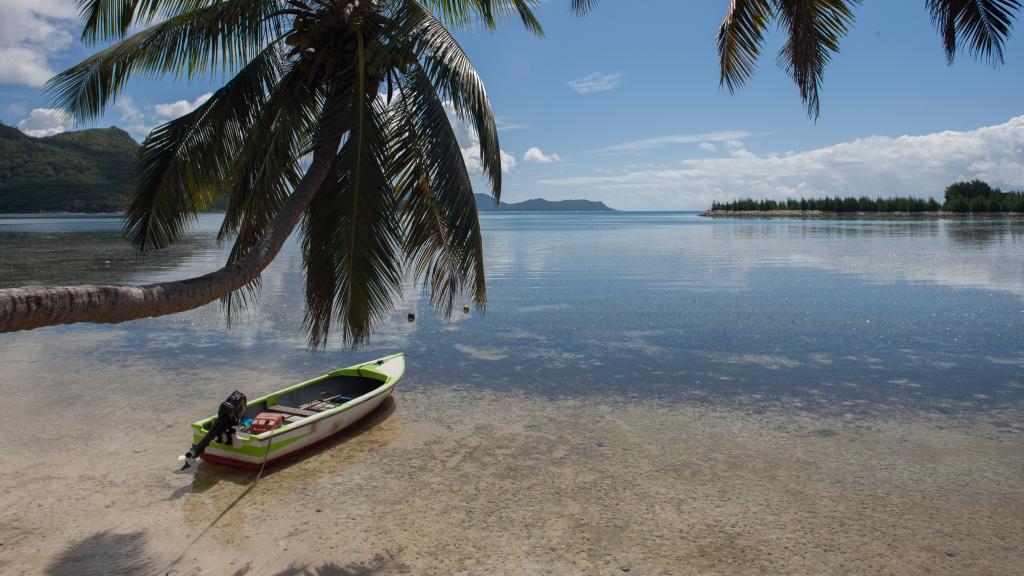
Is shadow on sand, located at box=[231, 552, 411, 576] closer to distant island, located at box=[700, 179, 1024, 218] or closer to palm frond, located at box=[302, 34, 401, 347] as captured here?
palm frond, located at box=[302, 34, 401, 347]

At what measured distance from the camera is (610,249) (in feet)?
149

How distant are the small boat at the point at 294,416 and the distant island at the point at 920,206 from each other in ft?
303

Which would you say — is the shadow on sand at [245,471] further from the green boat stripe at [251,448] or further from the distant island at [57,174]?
the distant island at [57,174]

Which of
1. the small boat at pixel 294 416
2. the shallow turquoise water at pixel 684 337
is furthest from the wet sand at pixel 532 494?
the shallow turquoise water at pixel 684 337

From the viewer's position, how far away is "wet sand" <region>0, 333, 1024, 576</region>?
5926mm

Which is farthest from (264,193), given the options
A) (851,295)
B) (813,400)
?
(851,295)

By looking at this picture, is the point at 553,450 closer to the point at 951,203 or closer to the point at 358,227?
the point at 358,227

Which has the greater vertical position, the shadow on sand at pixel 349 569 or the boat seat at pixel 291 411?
the boat seat at pixel 291 411

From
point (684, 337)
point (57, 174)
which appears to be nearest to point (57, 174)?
point (57, 174)

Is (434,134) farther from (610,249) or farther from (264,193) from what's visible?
(610,249)

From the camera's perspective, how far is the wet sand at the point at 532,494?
593cm

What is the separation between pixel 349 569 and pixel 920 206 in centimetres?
10519

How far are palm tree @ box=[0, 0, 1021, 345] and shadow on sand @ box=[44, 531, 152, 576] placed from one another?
97.8 inches

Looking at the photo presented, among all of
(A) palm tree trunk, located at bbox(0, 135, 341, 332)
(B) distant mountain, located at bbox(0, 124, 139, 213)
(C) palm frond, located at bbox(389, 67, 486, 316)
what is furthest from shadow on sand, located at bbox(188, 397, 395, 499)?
(B) distant mountain, located at bbox(0, 124, 139, 213)
